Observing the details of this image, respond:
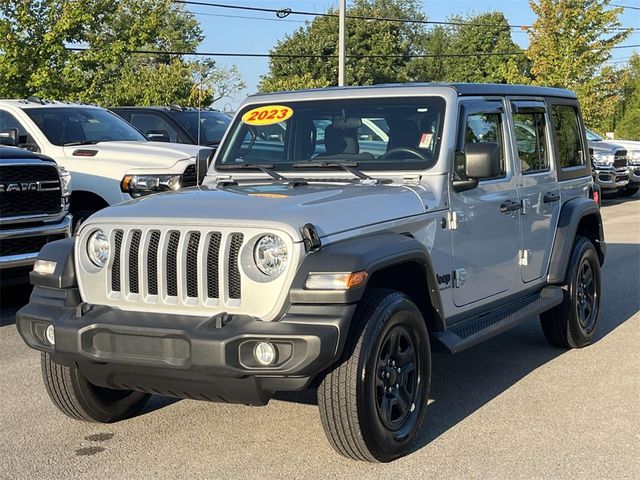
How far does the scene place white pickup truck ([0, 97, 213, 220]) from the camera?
9641 millimetres

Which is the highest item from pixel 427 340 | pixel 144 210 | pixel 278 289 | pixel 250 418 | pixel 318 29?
pixel 318 29

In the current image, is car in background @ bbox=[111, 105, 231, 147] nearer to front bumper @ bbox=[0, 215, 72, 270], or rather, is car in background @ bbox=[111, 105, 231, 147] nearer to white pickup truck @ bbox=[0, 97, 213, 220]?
white pickup truck @ bbox=[0, 97, 213, 220]

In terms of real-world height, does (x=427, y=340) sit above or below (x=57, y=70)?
below

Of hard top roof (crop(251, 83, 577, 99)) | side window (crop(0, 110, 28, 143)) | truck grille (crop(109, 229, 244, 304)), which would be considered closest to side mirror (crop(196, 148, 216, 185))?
hard top roof (crop(251, 83, 577, 99))

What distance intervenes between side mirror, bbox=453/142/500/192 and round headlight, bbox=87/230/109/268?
2026 mm

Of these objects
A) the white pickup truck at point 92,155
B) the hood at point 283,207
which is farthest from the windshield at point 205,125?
the hood at point 283,207

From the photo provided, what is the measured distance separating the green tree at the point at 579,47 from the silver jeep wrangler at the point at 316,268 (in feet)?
84.0

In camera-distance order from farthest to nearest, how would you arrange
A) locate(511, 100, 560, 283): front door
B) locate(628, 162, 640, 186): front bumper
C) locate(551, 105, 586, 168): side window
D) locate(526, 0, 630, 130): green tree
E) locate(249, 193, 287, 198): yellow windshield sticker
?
locate(526, 0, 630, 130): green tree → locate(628, 162, 640, 186): front bumper → locate(551, 105, 586, 168): side window → locate(511, 100, 560, 283): front door → locate(249, 193, 287, 198): yellow windshield sticker

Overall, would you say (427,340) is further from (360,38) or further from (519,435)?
(360,38)

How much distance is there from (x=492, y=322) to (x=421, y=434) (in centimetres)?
101

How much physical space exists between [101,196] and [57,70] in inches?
457

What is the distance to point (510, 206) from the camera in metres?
5.87

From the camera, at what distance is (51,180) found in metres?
8.06

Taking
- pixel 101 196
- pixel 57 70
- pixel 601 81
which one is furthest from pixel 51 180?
pixel 601 81
